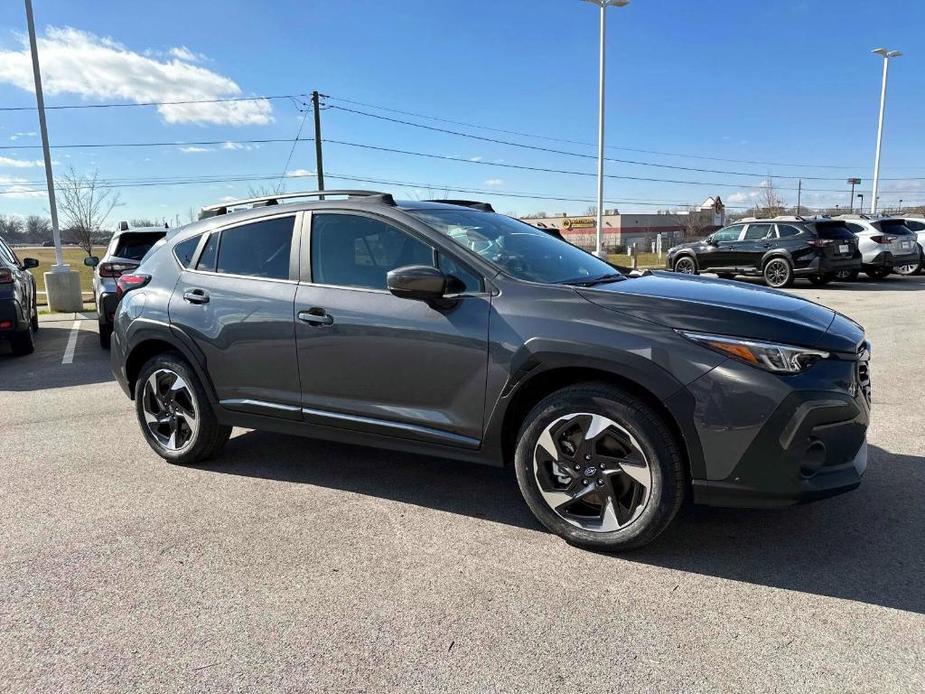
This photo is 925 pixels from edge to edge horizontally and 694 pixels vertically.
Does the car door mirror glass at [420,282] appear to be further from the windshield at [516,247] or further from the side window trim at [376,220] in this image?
the windshield at [516,247]

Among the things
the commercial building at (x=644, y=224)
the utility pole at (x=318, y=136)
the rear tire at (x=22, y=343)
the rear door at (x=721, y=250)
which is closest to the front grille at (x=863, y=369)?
the rear tire at (x=22, y=343)

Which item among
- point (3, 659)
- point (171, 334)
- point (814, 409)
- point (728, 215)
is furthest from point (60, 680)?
point (728, 215)

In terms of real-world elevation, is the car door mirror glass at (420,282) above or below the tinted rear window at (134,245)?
below

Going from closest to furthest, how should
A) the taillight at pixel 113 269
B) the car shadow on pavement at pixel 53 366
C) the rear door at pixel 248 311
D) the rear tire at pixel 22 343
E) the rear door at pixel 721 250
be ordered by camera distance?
the rear door at pixel 248 311
the car shadow on pavement at pixel 53 366
the rear tire at pixel 22 343
the taillight at pixel 113 269
the rear door at pixel 721 250

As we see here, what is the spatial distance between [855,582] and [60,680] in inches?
124

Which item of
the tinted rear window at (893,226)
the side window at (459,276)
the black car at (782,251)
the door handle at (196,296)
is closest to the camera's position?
the side window at (459,276)

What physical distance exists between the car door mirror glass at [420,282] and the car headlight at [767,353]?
4.10ft

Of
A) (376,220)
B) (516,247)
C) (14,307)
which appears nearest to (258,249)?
(376,220)

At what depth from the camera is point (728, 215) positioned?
300ft

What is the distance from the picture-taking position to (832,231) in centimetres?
1630

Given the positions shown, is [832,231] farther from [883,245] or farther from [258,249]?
[258,249]

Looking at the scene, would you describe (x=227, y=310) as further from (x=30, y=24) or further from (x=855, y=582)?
(x=30, y=24)

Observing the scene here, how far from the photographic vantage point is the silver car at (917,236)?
19.0 m

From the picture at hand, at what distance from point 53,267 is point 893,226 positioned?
21933mm
